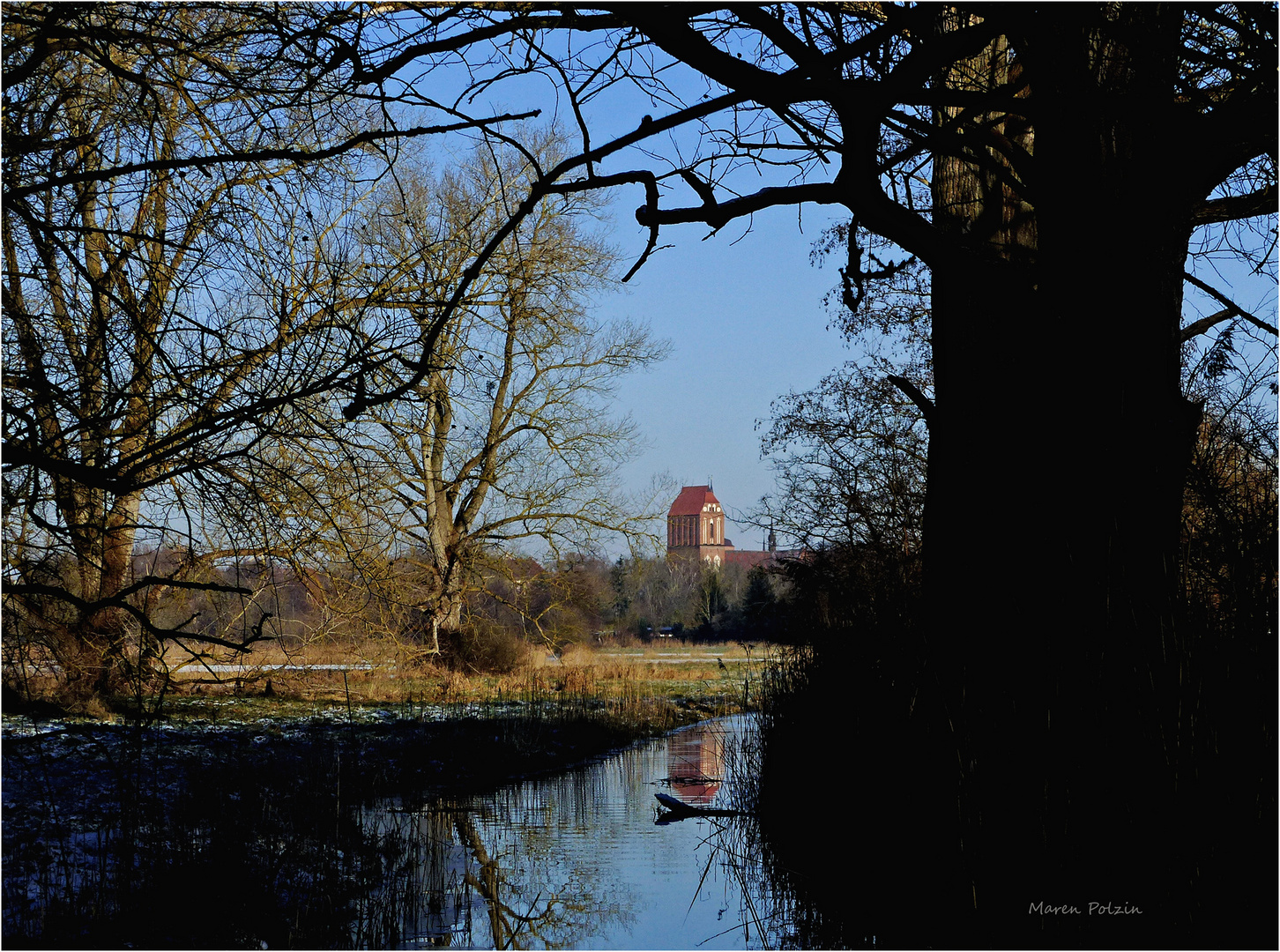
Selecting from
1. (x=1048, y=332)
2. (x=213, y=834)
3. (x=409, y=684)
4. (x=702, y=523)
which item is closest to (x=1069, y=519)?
(x=1048, y=332)

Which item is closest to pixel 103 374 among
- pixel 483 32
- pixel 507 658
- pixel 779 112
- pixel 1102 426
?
pixel 483 32

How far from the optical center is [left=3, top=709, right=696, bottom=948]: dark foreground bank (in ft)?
13.8

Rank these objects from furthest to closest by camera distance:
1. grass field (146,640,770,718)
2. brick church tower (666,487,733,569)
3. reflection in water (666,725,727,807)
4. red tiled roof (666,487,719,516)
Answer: red tiled roof (666,487,719,516) < brick church tower (666,487,733,569) < grass field (146,640,770,718) < reflection in water (666,725,727,807)

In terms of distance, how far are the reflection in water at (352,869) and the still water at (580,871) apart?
14 mm

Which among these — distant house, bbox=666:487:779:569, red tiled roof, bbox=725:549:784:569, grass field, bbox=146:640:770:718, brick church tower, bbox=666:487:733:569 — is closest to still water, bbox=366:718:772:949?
grass field, bbox=146:640:770:718

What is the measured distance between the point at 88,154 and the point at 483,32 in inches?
61.3

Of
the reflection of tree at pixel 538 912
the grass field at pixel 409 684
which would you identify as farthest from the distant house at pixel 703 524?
the reflection of tree at pixel 538 912

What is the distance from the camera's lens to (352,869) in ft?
17.3

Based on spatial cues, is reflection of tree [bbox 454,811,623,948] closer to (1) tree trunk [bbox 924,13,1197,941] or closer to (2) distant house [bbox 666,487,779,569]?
(1) tree trunk [bbox 924,13,1197,941]

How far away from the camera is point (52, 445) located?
11.4 ft

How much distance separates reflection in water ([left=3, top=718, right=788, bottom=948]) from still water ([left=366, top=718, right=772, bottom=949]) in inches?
0.6

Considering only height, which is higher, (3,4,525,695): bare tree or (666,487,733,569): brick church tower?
(666,487,733,569): brick church tower

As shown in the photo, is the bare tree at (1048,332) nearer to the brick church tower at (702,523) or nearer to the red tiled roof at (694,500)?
the brick church tower at (702,523)

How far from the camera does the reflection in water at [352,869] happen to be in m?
4.30
